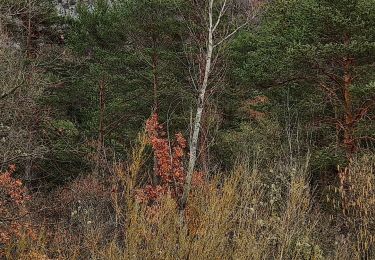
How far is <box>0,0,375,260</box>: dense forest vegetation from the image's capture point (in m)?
5.34

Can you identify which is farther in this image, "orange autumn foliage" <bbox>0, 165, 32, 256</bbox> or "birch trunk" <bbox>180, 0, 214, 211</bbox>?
"orange autumn foliage" <bbox>0, 165, 32, 256</bbox>

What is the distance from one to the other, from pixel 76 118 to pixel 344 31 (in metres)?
13.1

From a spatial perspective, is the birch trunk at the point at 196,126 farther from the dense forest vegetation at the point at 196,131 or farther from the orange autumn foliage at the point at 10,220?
the orange autumn foliage at the point at 10,220

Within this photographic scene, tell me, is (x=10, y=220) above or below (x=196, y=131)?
below

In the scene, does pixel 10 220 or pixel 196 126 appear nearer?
pixel 10 220

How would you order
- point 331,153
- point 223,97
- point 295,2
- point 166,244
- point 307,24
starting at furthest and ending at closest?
1. point 223,97
2. point 295,2
3. point 307,24
4. point 331,153
5. point 166,244

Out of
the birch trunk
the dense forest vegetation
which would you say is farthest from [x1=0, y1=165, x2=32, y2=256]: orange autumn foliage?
the birch trunk

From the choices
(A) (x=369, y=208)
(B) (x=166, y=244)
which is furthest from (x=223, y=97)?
(B) (x=166, y=244)

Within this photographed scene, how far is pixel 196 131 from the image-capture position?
783 cm

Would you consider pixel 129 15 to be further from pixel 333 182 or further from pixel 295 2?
pixel 333 182

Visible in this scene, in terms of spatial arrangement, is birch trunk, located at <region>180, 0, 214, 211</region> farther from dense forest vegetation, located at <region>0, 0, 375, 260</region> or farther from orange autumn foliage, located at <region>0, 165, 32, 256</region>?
orange autumn foliage, located at <region>0, 165, 32, 256</region>

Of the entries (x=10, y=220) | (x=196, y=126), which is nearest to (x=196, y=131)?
(x=196, y=126)

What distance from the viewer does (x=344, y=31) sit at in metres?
10.9

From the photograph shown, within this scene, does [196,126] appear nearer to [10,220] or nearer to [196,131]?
[196,131]
